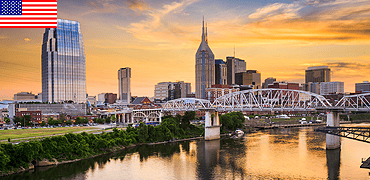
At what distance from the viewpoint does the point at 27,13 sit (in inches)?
1460

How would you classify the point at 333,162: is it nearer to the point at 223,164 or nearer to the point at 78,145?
the point at 223,164

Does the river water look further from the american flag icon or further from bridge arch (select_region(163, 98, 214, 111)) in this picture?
bridge arch (select_region(163, 98, 214, 111))

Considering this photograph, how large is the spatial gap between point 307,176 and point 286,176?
3.01 meters

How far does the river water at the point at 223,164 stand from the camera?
4469cm

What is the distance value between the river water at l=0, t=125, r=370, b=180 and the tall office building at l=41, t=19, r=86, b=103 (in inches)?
4923

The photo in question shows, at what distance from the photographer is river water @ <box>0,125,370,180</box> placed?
44688 mm

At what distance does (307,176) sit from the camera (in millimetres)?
43125

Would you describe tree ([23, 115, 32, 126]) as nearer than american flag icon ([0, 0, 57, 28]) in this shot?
No

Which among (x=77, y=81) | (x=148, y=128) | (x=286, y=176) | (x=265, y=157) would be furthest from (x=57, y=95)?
(x=286, y=176)

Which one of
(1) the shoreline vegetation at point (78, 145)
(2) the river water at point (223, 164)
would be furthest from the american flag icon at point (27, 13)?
(2) the river water at point (223, 164)

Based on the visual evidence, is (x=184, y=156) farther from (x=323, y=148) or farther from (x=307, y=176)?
(x=323, y=148)

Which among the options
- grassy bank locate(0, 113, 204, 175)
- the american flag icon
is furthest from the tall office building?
the american flag icon

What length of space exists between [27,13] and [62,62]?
148844 mm

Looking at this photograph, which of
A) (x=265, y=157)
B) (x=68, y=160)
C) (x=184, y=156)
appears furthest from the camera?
(x=184, y=156)
